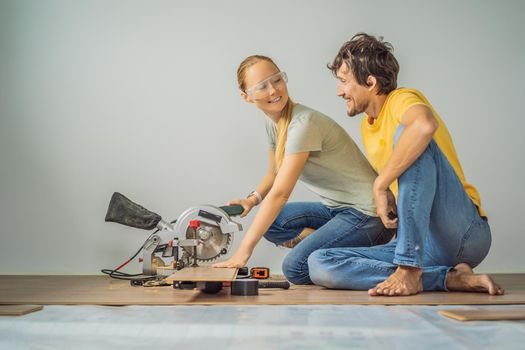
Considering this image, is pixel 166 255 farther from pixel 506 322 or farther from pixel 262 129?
pixel 506 322

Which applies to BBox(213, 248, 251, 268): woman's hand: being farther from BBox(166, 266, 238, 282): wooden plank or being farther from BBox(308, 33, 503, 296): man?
BBox(308, 33, 503, 296): man

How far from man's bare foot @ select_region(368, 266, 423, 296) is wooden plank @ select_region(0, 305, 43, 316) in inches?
48.7

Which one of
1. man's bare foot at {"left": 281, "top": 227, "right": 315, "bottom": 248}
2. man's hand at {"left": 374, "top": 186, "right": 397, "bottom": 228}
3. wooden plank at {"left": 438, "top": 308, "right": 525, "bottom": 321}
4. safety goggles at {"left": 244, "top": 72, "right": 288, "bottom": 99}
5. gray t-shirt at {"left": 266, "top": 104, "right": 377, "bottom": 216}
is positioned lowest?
wooden plank at {"left": 438, "top": 308, "right": 525, "bottom": 321}

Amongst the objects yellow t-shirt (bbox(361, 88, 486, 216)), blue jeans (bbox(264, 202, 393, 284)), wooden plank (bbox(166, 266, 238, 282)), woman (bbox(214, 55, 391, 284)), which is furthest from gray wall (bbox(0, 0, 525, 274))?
wooden plank (bbox(166, 266, 238, 282))

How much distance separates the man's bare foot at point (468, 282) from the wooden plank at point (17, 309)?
1.58 metres

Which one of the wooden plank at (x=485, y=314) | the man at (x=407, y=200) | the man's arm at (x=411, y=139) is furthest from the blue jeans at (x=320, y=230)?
the wooden plank at (x=485, y=314)

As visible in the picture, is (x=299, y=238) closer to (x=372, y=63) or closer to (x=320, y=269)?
(x=320, y=269)

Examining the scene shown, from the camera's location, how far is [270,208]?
2785mm

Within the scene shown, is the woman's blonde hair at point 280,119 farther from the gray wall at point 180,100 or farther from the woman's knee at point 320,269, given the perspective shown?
the gray wall at point 180,100

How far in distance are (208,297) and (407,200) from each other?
84 cm

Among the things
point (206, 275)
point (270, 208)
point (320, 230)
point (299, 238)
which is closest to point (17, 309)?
point (206, 275)

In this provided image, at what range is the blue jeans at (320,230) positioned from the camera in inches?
119

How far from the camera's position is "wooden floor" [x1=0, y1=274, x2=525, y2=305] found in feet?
8.13

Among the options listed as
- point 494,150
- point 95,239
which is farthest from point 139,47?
point 494,150
